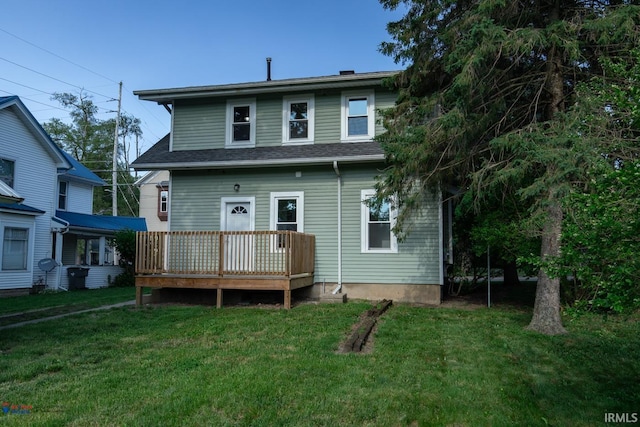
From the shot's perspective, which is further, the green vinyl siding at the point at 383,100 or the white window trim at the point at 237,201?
the white window trim at the point at 237,201

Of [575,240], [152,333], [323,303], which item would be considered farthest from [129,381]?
[323,303]

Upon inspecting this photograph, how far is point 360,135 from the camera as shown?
10906mm

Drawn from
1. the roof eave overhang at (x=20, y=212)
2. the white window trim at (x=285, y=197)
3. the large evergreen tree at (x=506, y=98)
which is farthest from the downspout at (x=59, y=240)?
the large evergreen tree at (x=506, y=98)

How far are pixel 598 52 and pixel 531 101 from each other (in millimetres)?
1254

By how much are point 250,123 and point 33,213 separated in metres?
9.37

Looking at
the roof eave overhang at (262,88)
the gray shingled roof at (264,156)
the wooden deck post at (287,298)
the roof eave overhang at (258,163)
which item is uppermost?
the roof eave overhang at (262,88)

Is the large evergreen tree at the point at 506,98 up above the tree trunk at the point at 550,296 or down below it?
above

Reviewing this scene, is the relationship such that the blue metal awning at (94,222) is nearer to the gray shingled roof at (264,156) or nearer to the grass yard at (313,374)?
the gray shingled roof at (264,156)

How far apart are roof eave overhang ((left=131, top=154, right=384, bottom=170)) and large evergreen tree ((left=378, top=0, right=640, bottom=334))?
138 cm

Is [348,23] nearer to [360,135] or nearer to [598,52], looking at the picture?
[360,135]

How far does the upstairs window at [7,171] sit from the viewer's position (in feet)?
48.4

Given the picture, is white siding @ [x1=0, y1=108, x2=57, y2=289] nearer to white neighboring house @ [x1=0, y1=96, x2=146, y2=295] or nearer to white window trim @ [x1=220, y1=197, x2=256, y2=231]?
white neighboring house @ [x1=0, y1=96, x2=146, y2=295]

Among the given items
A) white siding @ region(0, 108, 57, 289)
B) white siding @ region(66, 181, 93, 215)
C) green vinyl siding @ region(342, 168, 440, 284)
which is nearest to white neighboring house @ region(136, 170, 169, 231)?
white siding @ region(66, 181, 93, 215)

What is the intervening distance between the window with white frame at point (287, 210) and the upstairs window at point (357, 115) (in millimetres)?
1985
